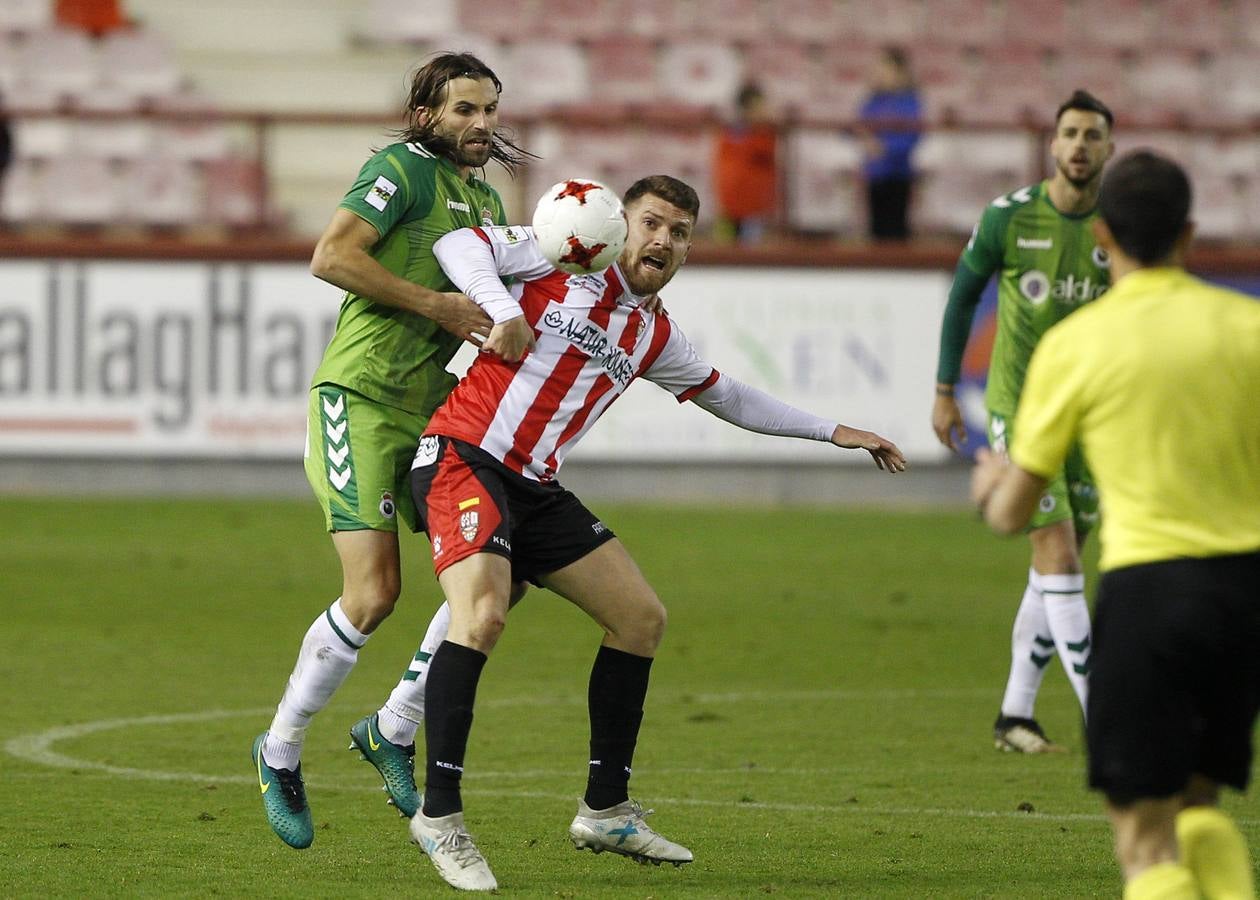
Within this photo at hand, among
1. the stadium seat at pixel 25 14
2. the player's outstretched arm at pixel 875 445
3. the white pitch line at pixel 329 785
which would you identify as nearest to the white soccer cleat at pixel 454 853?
the white pitch line at pixel 329 785

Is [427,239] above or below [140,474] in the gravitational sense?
above

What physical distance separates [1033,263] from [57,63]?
47.1 feet

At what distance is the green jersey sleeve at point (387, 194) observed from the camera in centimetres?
602

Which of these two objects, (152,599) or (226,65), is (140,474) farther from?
(226,65)

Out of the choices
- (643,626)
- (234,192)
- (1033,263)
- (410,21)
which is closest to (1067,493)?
(1033,263)

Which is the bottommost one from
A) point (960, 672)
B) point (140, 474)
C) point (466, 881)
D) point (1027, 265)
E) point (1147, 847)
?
point (140, 474)

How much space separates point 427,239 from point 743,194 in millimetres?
10919

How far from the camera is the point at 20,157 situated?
17.0 m

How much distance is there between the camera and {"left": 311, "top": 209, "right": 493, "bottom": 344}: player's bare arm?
232 inches

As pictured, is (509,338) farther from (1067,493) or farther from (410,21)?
(410,21)

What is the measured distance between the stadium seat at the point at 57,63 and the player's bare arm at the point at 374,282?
49.4 feet

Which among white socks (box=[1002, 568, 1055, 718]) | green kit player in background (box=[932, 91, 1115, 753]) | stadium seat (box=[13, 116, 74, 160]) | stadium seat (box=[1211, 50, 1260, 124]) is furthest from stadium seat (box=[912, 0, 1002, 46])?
white socks (box=[1002, 568, 1055, 718])

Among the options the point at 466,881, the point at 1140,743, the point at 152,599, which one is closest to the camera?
Answer: the point at 1140,743

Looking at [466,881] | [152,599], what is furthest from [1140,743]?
[152,599]
